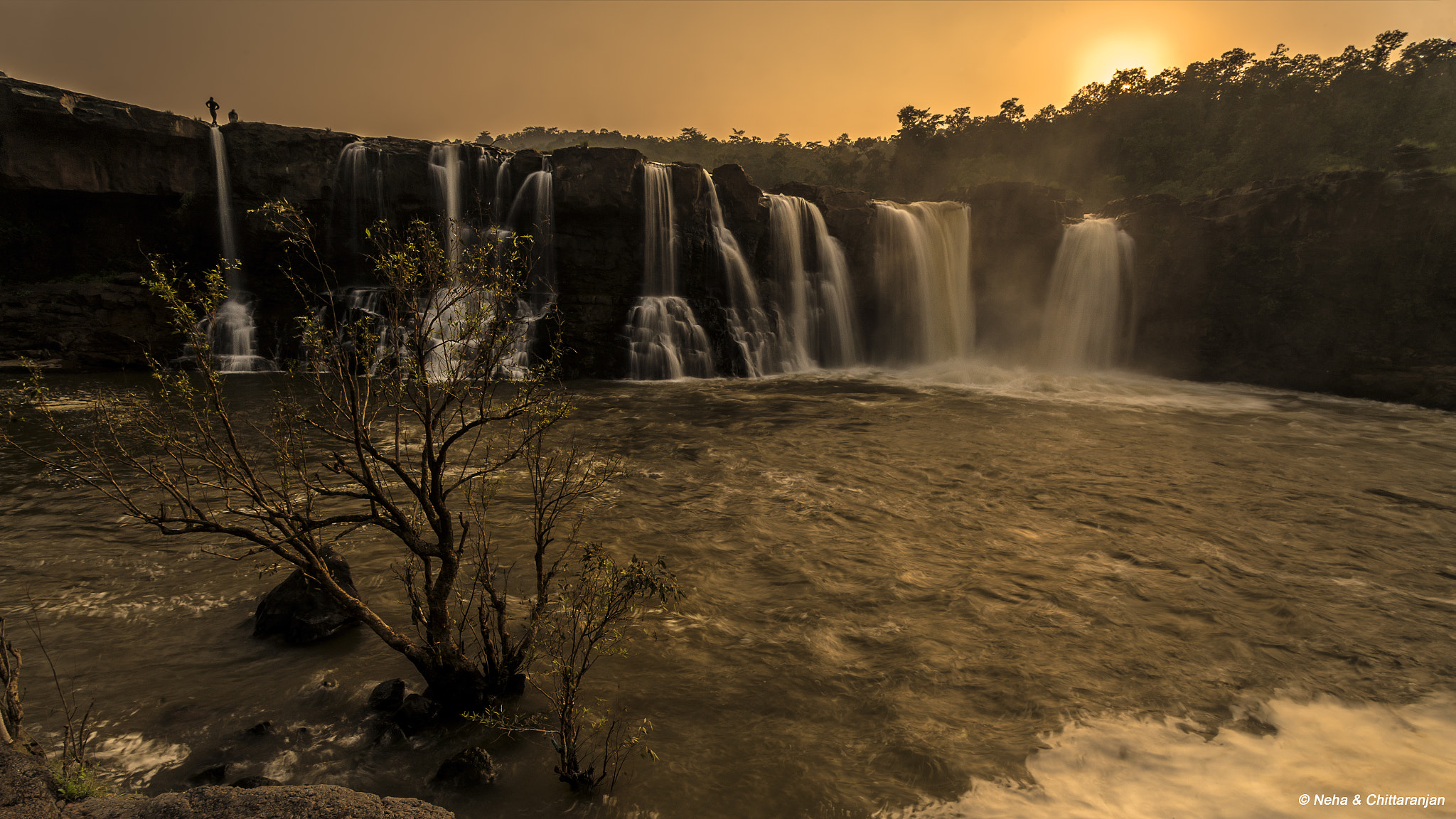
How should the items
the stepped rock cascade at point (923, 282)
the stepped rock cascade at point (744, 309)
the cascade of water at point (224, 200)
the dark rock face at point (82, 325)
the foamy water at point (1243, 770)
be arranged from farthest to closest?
the stepped rock cascade at point (923, 282)
the stepped rock cascade at point (744, 309)
the cascade of water at point (224, 200)
the dark rock face at point (82, 325)
the foamy water at point (1243, 770)

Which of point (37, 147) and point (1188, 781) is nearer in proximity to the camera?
point (1188, 781)

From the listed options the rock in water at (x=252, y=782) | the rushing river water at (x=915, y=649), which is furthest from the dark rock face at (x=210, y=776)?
the rock in water at (x=252, y=782)

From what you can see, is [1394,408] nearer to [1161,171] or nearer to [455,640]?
[455,640]

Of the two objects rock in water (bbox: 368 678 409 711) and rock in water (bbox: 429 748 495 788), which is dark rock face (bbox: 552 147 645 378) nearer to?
rock in water (bbox: 368 678 409 711)

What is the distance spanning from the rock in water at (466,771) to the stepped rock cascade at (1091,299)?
32.5m

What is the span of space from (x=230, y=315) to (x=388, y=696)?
26.7 metres

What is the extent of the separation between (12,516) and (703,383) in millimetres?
18838

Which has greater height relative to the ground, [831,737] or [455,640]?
[455,640]

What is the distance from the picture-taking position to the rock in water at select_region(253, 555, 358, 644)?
661 cm

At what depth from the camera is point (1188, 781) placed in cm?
522

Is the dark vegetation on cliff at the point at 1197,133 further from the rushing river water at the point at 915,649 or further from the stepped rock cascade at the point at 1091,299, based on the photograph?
the rushing river water at the point at 915,649

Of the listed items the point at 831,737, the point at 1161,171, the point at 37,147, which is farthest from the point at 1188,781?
the point at 1161,171

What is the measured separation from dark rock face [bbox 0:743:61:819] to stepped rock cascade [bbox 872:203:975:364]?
3212cm

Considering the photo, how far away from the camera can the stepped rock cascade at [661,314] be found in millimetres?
26750
